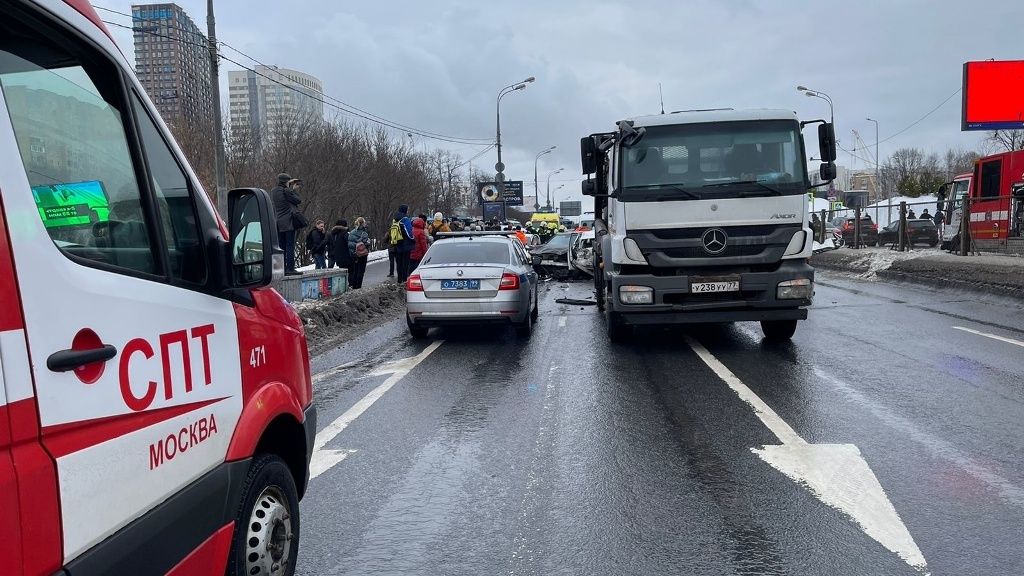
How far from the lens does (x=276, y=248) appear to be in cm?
305

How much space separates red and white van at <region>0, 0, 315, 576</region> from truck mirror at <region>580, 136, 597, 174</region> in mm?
8612

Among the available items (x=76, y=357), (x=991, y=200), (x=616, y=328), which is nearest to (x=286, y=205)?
(x=616, y=328)

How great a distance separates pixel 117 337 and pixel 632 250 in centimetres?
805

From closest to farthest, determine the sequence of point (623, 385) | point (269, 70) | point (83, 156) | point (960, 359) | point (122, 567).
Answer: point (122, 567) → point (83, 156) → point (623, 385) → point (960, 359) → point (269, 70)

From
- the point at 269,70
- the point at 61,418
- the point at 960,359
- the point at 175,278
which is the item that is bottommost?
the point at 960,359

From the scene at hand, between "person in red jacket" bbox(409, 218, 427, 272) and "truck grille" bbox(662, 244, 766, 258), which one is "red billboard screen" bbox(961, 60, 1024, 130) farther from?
"truck grille" bbox(662, 244, 766, 258)

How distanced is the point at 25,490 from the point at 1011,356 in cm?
961

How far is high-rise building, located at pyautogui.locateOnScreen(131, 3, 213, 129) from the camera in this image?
2033cm

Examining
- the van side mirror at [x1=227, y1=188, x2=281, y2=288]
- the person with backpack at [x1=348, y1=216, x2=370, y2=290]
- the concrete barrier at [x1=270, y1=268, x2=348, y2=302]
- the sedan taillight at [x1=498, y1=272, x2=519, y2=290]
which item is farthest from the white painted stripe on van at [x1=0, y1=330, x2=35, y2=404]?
the person with backpack at [x1=348, y1=216, x2=370, y2=290]

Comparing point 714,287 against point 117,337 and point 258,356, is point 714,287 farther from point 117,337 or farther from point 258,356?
point 117,337

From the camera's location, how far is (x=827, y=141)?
387 inches

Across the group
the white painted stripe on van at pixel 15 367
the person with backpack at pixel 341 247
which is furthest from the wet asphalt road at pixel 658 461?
the person with backpack at pixel 341 247

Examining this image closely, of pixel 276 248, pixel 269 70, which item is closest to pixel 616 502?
pixel 276 248

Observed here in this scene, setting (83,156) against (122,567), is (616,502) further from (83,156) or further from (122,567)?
(83,156)
